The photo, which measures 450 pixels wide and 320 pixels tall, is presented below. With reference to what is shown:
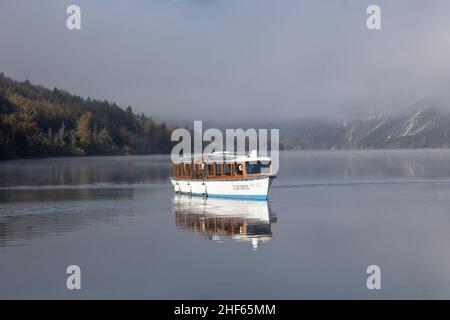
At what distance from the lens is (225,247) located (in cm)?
4225

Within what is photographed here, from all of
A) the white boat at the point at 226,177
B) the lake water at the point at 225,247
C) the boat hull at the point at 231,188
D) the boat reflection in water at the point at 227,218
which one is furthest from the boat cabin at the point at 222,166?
the lake water at the point at 225,247

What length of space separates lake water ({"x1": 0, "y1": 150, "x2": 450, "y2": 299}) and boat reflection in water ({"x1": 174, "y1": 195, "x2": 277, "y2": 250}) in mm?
107

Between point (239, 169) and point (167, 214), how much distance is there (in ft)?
43.7

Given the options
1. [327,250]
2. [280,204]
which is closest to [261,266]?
[327,250]

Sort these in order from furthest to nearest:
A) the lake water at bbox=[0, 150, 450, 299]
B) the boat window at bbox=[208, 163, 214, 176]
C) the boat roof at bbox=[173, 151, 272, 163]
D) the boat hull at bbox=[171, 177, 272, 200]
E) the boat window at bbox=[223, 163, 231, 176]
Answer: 1. the boat window at bbox=[208, 163, 214, 176]
2. the boat window at bbox=[223, 163, 231, 176]
3. the boat roof at bbox=[173, 151, 272, 163]
4. the boat hull at bbox=[171, 177, 272, 200]
5. the lake water at bbox=[0, 150, 450, 299]

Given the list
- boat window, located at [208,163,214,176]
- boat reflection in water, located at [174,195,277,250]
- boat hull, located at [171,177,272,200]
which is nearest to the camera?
boat reflection in water, located at [174,195,277,250]

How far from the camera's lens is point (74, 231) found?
164ft

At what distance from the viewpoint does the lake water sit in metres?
31.3

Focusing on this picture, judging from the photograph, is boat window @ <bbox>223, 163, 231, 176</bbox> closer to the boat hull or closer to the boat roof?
the boat roof

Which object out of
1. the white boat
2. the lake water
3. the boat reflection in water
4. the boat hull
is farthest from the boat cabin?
the lake water

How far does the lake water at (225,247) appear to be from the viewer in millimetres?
31328

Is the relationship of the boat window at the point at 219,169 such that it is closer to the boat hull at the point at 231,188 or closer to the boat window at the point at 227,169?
the boat window at the point at 227,169

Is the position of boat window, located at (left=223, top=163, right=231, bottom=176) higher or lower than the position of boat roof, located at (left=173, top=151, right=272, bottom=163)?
lower
